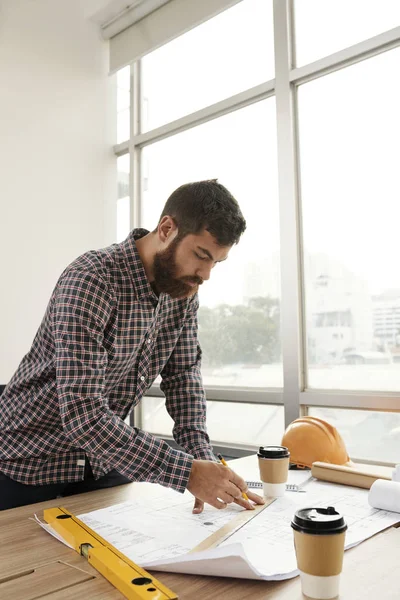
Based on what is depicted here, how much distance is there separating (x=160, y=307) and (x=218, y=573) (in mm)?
900

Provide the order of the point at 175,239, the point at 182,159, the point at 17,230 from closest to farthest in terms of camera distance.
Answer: the point at 175,239 → the point at 17,230 → the point at 182,159

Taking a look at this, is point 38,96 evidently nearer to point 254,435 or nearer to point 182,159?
point 182,159

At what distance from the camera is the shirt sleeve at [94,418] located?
120cm

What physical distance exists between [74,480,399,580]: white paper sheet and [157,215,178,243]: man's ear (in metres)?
0.70

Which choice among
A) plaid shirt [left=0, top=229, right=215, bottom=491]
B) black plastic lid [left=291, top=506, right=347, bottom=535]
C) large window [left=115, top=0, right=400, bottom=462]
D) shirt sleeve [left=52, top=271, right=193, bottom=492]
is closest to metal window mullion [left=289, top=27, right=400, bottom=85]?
large window [left=115, top=0, right=400, bottom=462]

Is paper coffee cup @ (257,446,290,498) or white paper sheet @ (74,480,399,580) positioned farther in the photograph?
paper coffee cup @ (257,446,290,498)

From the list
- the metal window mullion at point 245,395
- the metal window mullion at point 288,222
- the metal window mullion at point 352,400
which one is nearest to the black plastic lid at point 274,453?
the metal window mullion at point 352,400

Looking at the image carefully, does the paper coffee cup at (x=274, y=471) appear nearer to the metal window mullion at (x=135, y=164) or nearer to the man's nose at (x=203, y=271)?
the man's nose at (x=203, y=271)

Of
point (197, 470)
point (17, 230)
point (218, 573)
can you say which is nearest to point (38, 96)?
point (17, 230)

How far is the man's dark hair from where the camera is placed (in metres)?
1.50

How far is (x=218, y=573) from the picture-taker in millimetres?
837

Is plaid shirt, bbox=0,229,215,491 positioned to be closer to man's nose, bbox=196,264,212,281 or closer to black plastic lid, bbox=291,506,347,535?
man's nose, bbox=196,264,212,281

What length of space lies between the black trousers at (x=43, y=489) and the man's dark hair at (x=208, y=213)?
2.35 ft

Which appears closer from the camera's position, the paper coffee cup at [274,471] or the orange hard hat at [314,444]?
the paper coffee cup at [274,471]
